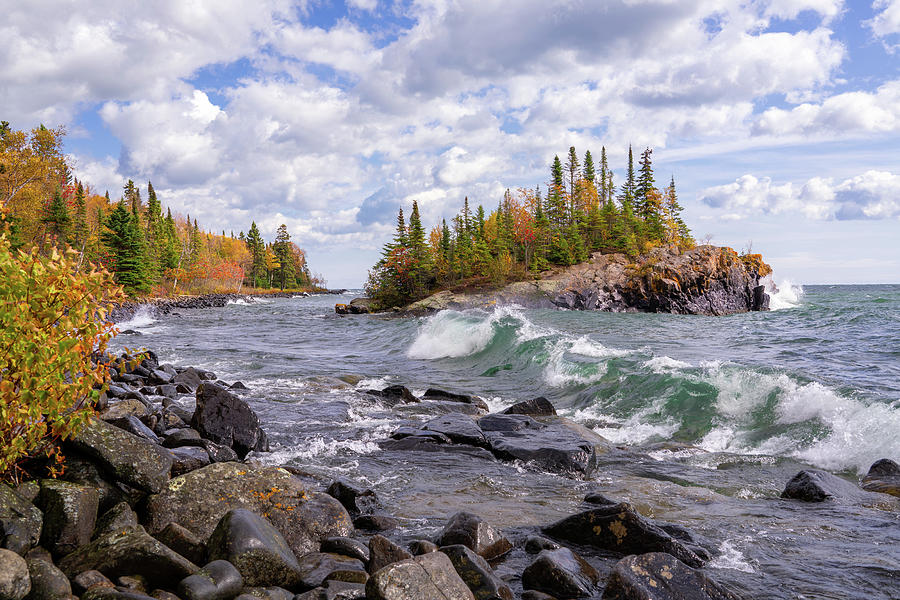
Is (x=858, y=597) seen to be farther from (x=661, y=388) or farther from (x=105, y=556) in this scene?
(x=661, y=388)

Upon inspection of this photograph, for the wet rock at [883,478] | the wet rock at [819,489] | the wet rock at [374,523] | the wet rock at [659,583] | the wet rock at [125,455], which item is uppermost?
the wet rock at [125,455]

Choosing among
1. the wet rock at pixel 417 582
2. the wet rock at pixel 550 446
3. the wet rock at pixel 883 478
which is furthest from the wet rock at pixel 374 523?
the wet rock at pixel 883 478

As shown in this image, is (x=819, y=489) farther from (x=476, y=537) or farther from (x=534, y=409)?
(x=534, y=409)

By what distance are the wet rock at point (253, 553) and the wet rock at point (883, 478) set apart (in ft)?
27.4

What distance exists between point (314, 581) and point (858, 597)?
4.84 m

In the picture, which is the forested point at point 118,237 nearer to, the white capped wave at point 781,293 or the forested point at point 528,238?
the forested point at point 528,238

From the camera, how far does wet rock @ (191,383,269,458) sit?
8.78 meters

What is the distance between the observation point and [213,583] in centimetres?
415

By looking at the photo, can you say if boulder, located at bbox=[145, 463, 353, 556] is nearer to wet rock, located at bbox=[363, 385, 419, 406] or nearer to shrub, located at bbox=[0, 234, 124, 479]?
shrub, located at bbox=[0, 234, 124, 479]

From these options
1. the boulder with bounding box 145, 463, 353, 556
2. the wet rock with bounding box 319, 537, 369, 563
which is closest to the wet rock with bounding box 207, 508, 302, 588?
the wet rock with bounding box 319, 537, 369, 563

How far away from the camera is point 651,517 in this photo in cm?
699

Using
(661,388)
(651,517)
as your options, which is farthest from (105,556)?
(661,388)

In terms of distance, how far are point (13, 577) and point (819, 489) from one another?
890 cm

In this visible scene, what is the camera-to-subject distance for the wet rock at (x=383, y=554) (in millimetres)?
4914
